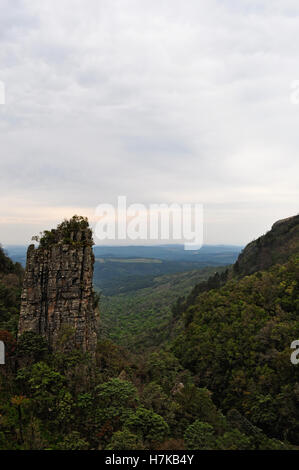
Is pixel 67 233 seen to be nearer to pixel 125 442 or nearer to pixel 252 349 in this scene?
pixel 125 442

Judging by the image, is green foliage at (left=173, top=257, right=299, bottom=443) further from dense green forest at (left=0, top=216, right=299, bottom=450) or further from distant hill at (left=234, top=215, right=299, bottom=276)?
distant hill at (left=234, top=215, right=299, bottom=276)

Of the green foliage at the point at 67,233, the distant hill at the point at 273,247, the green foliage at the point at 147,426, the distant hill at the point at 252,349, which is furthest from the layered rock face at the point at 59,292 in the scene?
the distant hill at the point at 273,247

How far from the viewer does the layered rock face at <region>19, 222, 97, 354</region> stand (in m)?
22.9

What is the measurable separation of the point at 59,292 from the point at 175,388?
13.5 metres

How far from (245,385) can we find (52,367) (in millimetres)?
18261

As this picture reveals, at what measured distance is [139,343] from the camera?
6094 centimetres

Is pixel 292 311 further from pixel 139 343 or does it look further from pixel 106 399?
pixel 139 343

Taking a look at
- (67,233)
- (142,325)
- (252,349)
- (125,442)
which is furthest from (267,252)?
(125,442)

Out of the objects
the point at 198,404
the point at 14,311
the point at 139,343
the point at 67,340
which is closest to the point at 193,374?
the point at 198,404

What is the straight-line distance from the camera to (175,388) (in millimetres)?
24562

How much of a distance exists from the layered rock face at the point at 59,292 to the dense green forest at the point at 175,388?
3.69ft

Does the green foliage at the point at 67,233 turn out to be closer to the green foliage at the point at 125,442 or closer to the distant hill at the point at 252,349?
the green foliage at the point at 125,442

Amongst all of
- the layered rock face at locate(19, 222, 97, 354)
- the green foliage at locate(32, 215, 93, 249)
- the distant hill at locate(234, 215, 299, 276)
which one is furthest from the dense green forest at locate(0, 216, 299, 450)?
the distant hill at locate(234, 215, 299, 276)

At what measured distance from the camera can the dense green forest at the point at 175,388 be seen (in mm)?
15930
